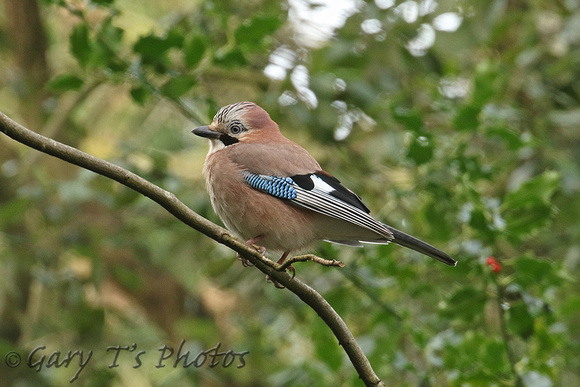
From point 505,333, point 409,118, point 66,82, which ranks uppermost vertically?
point 409,118

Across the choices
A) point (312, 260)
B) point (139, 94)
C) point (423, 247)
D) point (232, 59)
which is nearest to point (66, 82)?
point (139, 94)

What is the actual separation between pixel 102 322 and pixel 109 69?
2152mm

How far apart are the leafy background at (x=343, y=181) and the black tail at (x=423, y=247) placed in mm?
392

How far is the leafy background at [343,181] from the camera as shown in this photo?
13.1 feet

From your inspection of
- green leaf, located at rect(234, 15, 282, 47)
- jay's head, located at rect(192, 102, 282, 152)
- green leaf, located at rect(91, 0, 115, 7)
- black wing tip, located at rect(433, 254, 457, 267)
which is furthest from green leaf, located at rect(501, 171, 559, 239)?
green leaf, located at rect(91, 0, 115, 7)

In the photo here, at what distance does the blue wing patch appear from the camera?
373 cm

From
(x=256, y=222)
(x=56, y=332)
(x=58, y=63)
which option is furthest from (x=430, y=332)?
(x=58, y=63)

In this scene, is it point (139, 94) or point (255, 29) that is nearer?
point (255, 29)

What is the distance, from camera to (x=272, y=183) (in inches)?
148

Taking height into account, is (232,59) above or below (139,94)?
above

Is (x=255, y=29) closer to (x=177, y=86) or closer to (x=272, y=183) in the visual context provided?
(x=177, y=86)

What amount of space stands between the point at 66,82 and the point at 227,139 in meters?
1.14

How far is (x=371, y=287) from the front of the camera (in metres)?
4.60

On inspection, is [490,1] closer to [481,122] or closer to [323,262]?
[481,122]
